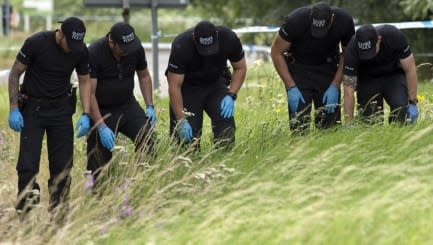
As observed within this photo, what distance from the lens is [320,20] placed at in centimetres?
724

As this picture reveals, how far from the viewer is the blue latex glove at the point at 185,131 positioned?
7.00 meters

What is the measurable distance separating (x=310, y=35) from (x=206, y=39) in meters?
0.94

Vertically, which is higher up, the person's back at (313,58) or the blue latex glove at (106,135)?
the person's back at (313,58)

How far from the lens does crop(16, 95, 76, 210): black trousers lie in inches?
257

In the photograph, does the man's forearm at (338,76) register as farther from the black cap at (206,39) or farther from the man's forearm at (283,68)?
the black cap at (206,39)

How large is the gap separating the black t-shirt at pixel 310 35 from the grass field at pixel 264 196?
2.64 ft

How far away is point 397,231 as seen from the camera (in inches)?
187

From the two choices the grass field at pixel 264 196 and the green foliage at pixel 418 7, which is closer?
the grass field at pixel 264 196

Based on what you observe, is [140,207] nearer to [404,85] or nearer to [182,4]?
[404,85]

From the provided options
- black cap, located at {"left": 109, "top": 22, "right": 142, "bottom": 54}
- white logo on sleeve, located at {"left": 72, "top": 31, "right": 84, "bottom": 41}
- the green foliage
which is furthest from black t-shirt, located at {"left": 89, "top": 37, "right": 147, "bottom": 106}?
the green foliage

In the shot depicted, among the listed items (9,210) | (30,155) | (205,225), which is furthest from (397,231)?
(30,155)

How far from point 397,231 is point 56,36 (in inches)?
116

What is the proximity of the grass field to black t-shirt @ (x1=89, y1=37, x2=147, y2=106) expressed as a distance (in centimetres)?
43

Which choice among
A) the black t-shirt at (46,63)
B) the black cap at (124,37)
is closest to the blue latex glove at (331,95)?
the black cap at (124,37)
